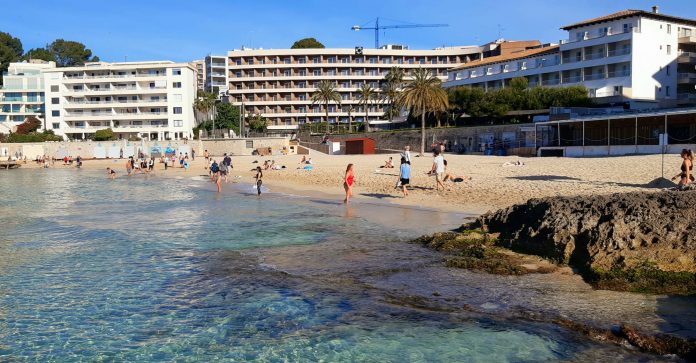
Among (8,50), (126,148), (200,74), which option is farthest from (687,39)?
(8,50)

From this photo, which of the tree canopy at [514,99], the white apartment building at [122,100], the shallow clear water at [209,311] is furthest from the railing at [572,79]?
the white apartment building at [122,100]

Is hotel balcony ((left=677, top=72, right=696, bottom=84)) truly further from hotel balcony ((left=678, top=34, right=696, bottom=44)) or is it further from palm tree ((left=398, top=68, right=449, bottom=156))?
palm tree ((left=398, top=68, right=449, bottom=156))

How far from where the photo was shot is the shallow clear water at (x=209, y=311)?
732 centimetres

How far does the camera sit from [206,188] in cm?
3472

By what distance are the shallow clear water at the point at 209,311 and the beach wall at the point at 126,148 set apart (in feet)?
199

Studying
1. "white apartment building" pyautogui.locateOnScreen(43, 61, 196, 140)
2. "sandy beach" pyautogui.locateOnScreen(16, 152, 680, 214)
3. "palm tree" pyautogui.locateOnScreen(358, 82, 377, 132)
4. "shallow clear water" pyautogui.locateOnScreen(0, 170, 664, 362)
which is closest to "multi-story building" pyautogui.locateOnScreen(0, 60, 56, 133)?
"white apartment building" pyautogui.locateOnScreen(43, 61, 196, 140)

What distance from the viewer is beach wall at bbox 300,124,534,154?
49406 millimetres

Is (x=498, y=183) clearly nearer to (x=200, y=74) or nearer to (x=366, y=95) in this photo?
(x=366, y=95)

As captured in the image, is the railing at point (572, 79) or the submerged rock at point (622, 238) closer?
the submerged rock at point (622, 238)

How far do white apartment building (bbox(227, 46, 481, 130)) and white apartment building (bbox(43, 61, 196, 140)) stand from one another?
1444cm

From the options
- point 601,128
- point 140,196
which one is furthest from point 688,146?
point 140,196

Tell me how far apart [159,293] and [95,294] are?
45.1 inches

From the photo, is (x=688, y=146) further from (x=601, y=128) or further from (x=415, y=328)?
(x=415, y=328)

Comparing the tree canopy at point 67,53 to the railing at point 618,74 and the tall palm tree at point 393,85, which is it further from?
the railing at point 618,74
